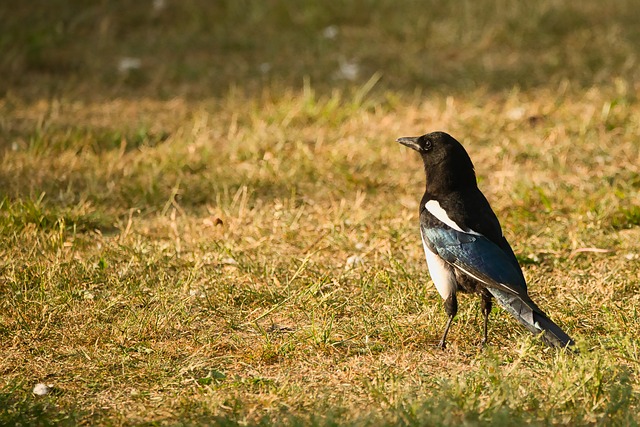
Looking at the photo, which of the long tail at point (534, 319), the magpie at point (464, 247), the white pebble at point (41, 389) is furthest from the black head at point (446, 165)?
the white pebble at point (41, 389)

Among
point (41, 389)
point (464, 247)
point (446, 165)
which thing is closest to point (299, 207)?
point (446, 165)

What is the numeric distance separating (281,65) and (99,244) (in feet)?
11.9

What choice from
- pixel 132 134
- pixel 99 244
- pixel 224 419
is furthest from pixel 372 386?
pixel 132 134

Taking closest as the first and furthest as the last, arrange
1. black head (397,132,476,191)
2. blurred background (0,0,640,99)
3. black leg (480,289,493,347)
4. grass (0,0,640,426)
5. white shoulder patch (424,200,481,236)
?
1. grass (0,0,640,426)
2. black leg (480,289,493,347)
3. white shoulder patch (424,200,481,236)
4. black head (397,132,476,191)
5. blurred background (0,0,640,99)

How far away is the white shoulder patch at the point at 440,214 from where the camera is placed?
433 centimetres

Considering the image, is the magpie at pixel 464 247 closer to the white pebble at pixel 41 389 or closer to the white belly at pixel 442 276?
the white belly at pixel 442 276

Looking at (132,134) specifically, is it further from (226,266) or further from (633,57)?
(633,57)

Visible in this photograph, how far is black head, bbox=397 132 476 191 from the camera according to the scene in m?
4.60

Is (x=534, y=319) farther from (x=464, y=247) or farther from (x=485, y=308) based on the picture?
(x=464, y=247)

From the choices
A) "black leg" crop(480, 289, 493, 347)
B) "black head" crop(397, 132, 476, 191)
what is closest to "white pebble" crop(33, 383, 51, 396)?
"black leg" crop(480, 289, 493, 347)

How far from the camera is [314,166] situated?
6488mm

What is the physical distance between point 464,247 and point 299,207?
2003 millimetres

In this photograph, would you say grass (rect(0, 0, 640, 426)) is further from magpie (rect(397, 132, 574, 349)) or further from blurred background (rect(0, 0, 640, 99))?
magpie (rect(397, 132, 574, 349))

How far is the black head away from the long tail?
2.34 ft
